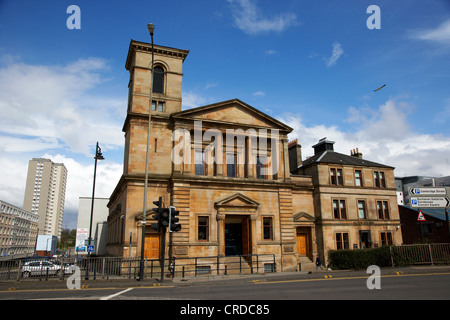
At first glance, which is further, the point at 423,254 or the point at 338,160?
the point at 338,160

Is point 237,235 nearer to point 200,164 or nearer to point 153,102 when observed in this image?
point 200,164

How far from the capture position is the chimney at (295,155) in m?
37.9

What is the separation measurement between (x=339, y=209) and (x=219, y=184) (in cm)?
1434

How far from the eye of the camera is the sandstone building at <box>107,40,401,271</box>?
26375mm

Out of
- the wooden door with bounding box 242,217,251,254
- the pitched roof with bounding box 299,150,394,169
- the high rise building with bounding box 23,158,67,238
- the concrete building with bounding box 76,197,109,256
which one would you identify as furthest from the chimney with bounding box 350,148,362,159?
the high rise building with bounding box 23,158,67,238

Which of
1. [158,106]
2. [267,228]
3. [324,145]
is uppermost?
[158,106]

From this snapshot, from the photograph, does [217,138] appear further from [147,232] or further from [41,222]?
[41,222]

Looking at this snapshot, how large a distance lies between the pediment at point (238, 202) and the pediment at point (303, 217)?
234 inches

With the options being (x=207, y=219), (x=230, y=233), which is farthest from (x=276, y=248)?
(x=207, y=219)

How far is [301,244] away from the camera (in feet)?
108

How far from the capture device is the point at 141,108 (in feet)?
94.4

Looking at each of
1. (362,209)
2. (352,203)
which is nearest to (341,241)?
(352,203)

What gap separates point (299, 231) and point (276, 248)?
5.37 metres

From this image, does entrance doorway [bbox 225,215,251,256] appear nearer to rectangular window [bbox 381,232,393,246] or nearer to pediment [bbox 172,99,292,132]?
pediment [bbox 172,99,292,132]
